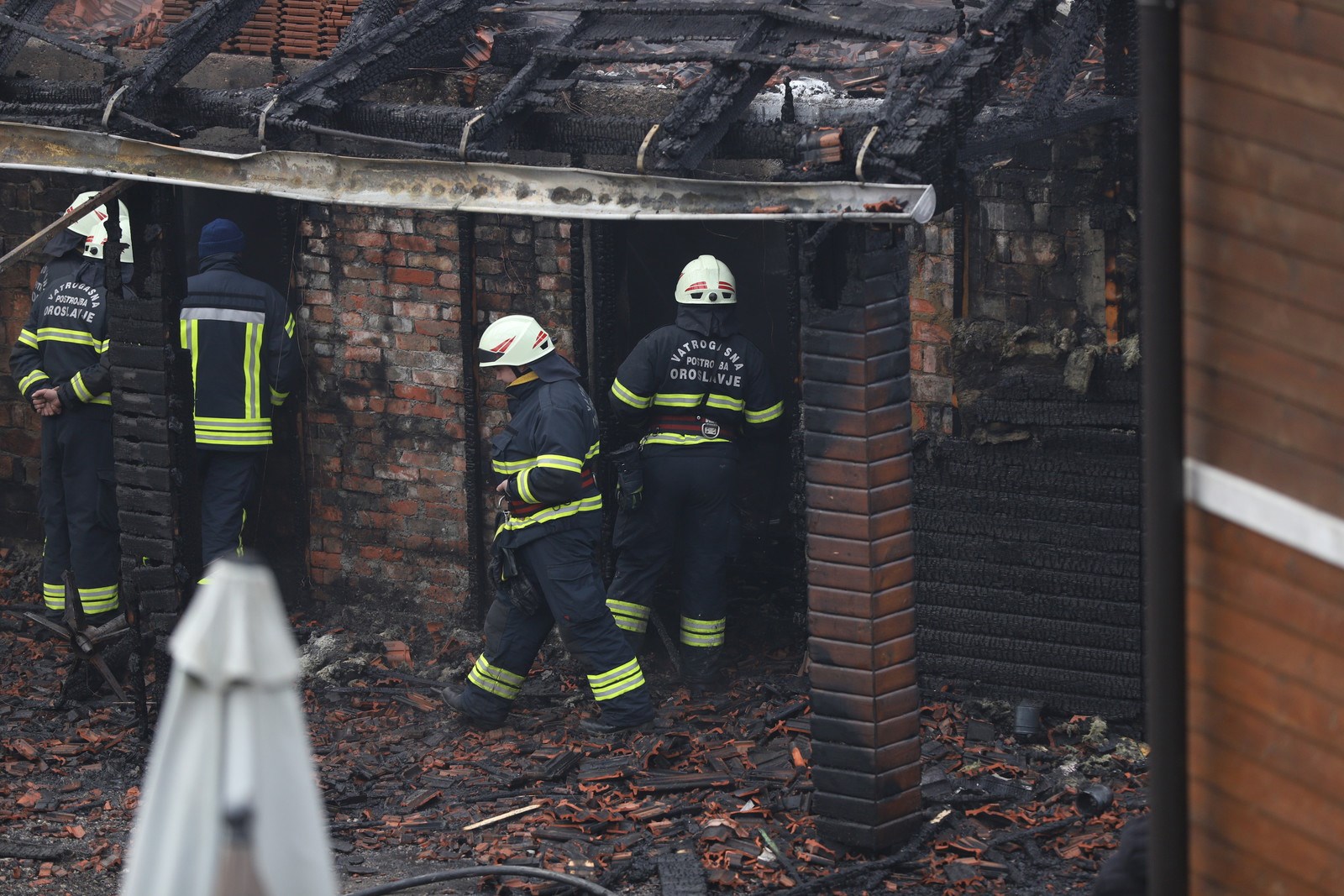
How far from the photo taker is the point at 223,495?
28.2 ft

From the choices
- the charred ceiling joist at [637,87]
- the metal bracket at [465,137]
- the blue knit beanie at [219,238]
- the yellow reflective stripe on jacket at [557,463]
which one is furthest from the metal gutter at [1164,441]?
the blue knit beanie at [219,238]

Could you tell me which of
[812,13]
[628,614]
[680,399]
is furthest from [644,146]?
[628,614]

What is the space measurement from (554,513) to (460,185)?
5.50 feet

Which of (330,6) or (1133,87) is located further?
(330,6)

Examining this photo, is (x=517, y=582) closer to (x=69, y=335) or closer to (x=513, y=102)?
(x=513, y=102)

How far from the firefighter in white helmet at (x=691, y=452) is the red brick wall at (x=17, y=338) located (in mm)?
3967

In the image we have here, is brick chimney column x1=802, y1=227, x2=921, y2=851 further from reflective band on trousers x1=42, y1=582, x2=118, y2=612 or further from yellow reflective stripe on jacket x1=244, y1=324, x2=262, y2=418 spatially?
reflective band on trousers x1=42, y1=582, x2=118, y2=612

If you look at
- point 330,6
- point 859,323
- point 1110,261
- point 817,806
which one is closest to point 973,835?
point 817,806

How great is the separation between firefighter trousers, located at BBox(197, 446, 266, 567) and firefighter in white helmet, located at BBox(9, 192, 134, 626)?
0.67 m

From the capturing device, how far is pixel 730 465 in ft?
27.2

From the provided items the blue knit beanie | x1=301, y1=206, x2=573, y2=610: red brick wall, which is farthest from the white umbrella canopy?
the blue knit beanie

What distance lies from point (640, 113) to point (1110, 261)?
239 cm

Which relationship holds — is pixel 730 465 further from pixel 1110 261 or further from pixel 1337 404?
pixel 1337 404

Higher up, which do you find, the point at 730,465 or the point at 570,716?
the point at 730,465
